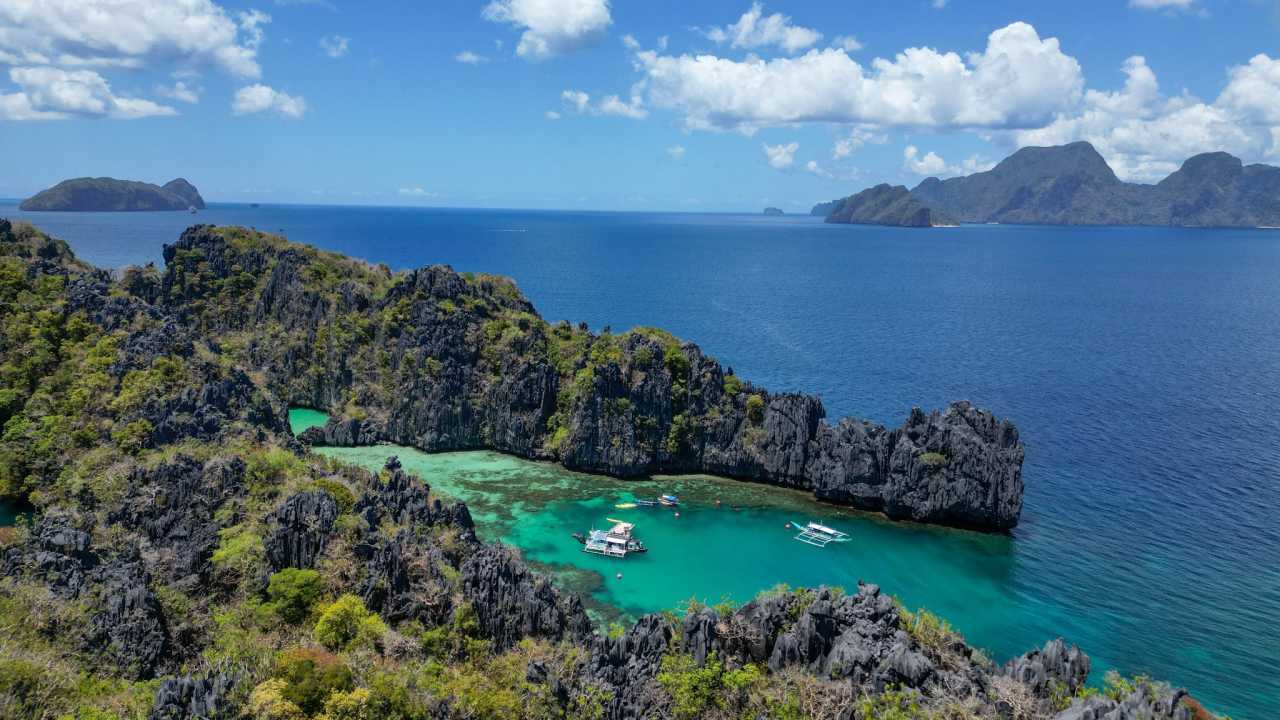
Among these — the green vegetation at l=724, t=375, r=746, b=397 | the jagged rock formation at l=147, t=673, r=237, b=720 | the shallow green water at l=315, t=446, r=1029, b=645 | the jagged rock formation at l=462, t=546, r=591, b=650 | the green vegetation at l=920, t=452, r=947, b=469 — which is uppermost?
the green vegetation at l=724, t=375, r=746, b=397

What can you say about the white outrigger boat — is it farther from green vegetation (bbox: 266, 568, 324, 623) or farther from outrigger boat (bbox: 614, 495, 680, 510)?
green vegetation (bbox: 266, 568, 324, 623)

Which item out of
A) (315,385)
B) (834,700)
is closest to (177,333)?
(315,385)

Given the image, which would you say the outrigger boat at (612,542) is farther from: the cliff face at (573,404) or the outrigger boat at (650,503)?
the cliff face at (573,404)

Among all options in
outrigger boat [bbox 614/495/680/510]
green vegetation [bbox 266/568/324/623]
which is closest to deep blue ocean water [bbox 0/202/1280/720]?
outrigger boat [bbox 614/495/680/510]

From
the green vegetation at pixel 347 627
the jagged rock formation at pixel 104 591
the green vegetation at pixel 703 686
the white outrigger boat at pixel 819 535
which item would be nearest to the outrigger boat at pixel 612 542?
the white outrigger boat at pixel 819 535

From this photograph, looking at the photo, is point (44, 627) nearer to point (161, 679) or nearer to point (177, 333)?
point (161, 679)

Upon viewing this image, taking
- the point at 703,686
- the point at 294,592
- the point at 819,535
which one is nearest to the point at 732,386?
the point at 819,535
